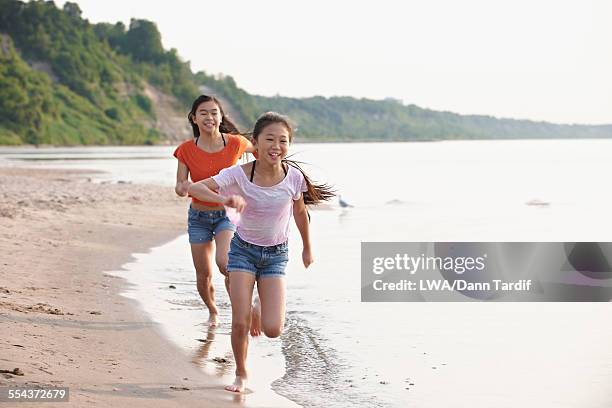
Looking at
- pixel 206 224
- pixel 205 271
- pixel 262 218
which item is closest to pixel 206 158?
pixel 206 224

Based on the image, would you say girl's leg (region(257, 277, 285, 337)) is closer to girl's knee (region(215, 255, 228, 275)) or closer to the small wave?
the small wave

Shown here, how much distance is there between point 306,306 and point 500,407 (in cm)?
351

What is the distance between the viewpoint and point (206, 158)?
7.02 m

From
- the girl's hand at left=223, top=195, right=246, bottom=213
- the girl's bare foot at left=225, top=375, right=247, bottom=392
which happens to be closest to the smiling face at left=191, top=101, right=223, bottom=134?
the girl's hand at left=223, top=195, right=246, bottom=213

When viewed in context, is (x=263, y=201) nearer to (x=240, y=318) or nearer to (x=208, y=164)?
(x=240, y=318)

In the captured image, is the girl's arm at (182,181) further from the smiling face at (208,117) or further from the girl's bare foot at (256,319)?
the girl's bare foot at (256,319)

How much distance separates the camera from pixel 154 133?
106 metres

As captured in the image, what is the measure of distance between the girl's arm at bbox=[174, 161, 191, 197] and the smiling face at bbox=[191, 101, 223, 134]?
360mm

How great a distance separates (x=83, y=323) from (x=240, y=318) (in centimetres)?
211

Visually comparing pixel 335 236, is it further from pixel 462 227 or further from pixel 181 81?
pixel 181 81

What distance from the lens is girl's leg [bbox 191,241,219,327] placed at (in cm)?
737

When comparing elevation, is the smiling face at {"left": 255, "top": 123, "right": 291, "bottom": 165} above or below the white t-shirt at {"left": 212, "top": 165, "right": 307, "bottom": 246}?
above

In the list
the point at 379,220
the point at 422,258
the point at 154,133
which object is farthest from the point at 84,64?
the point at 422,258

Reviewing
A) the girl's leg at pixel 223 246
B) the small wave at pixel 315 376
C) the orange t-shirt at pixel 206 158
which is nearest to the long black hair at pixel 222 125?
the orange t-shirt at pixel 206 158
